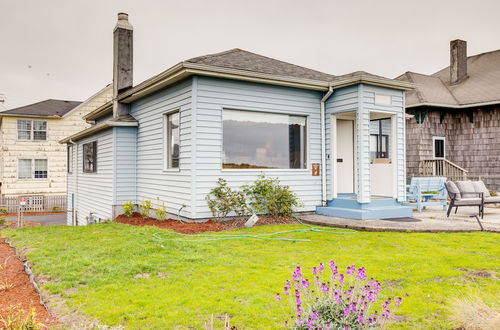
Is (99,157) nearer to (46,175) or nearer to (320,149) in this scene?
(320,149)

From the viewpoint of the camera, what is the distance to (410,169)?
16.9 m

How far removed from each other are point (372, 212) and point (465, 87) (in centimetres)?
1280

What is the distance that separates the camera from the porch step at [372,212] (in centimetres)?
888

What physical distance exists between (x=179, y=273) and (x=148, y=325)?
4.92ft

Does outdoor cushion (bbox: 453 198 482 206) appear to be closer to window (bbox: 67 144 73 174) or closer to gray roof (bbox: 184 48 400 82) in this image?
gray roof (bbox: 184 48 400 82)

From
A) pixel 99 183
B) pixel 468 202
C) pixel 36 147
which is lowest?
pixel 468 202

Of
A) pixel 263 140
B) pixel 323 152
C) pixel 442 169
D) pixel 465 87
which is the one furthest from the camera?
pixel 465 87

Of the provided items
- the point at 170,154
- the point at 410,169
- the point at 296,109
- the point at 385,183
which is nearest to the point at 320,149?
the point at 296,109

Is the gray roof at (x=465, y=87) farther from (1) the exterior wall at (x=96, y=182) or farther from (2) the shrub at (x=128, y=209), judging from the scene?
(1) the exterior wall at (x=96, y=182)

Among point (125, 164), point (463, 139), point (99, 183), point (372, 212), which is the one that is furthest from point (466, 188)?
point (99, 183)

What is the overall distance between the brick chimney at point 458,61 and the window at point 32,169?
76.9 ft

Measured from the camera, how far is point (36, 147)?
935 inches

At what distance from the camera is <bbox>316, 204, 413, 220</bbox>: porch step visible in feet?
29.1

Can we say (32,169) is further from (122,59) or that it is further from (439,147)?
(439,147)
